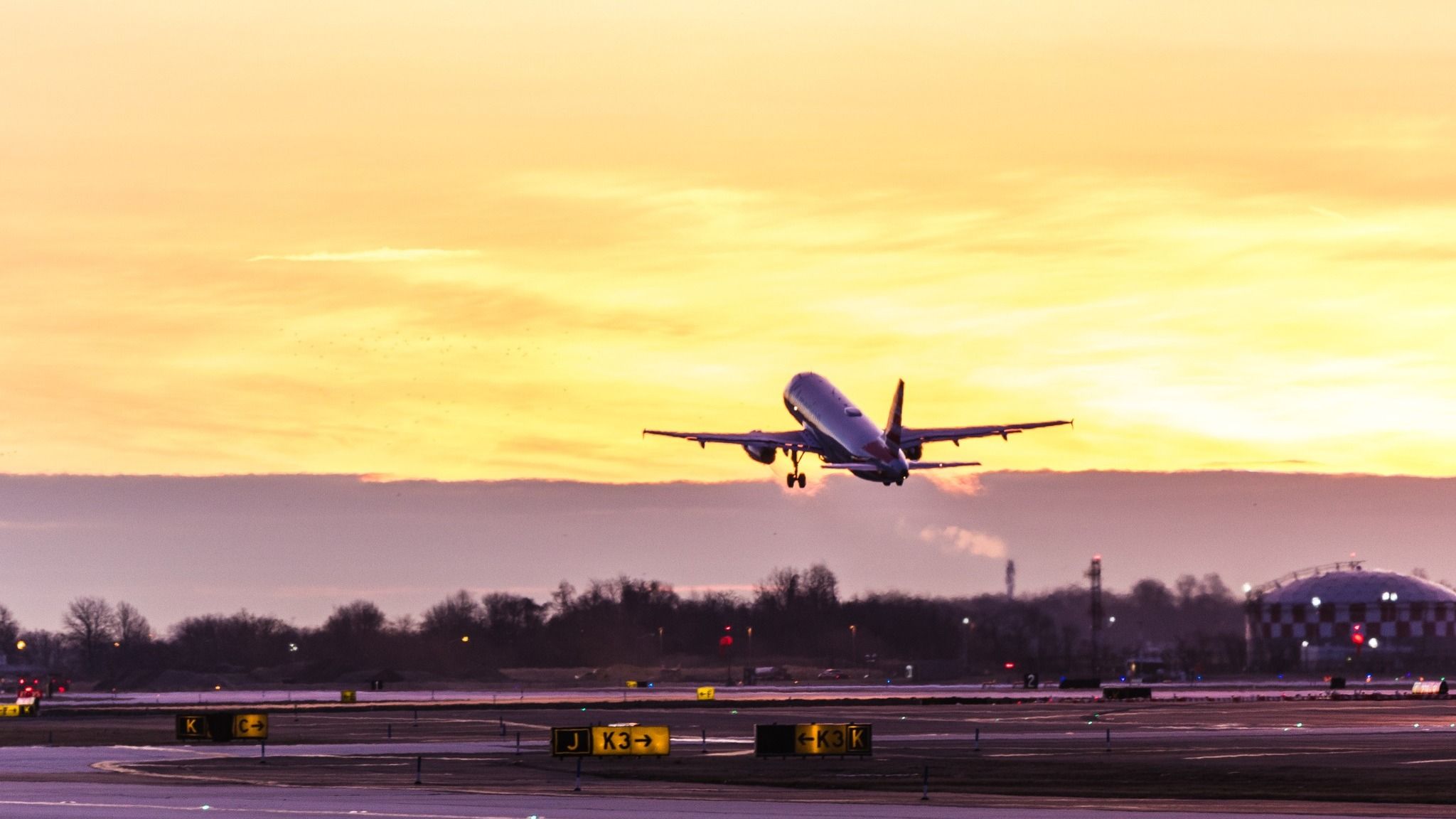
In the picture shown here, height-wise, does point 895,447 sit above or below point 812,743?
above

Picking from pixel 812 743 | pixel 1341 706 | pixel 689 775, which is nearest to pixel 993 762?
pixel 812 743

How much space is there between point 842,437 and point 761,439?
591 cm

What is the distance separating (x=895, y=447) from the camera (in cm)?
10606

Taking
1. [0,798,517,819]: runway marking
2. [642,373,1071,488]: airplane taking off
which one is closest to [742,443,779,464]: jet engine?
[642,373,1071,488]: airplane taking off

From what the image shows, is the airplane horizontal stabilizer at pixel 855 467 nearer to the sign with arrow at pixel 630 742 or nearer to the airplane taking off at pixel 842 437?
the airplane taking off at pixel 842 437

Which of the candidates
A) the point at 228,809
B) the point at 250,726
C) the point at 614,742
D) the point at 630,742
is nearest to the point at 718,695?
the point at 250,726

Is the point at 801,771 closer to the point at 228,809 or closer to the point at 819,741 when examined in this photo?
the point at 819,741

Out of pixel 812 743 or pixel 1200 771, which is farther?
pixel 812 743

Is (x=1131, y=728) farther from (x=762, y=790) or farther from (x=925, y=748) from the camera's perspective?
(x=762, y=790)

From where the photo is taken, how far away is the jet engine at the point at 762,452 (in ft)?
367

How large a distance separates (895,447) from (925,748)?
3470cm

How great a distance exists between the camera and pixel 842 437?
357 feet

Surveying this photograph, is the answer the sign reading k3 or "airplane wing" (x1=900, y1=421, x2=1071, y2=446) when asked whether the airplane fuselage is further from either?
the sign reading k3

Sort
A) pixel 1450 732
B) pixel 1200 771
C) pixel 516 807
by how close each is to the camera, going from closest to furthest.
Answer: pixel 516 807 < pixel 1200 771 < pixel 1450 732
